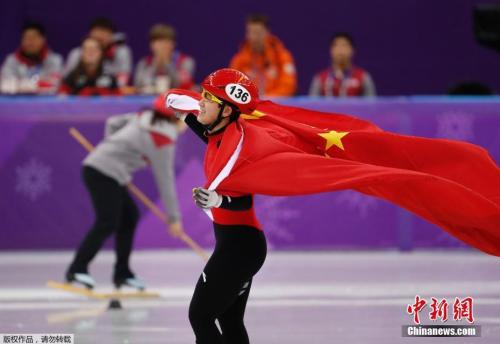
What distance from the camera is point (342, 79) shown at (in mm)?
13641

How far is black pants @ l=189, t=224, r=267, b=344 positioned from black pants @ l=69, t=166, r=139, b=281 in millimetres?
3487

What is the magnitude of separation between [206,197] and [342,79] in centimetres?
752

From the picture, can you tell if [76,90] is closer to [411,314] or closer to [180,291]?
[180,291]

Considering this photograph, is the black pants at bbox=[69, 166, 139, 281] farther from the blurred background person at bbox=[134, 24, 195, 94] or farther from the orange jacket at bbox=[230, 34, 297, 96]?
the orange jacket at bbox=[230, 34, 297, 96]

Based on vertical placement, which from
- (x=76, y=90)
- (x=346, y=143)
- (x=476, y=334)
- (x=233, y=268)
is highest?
(x=76, y=90)

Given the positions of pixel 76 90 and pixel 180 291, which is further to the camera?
pixel 76 90

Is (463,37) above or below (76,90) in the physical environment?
above

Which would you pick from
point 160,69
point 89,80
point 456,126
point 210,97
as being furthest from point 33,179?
point 210,97

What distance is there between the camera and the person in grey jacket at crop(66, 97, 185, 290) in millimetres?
9945

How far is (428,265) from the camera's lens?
11805 millimetres

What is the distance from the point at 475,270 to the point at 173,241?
10.7ft

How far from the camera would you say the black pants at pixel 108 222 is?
9922 mm

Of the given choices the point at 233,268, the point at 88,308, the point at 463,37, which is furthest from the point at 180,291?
the point at 463,37

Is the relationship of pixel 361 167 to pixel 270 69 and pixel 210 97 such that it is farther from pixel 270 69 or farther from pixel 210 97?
pixel 270 69
